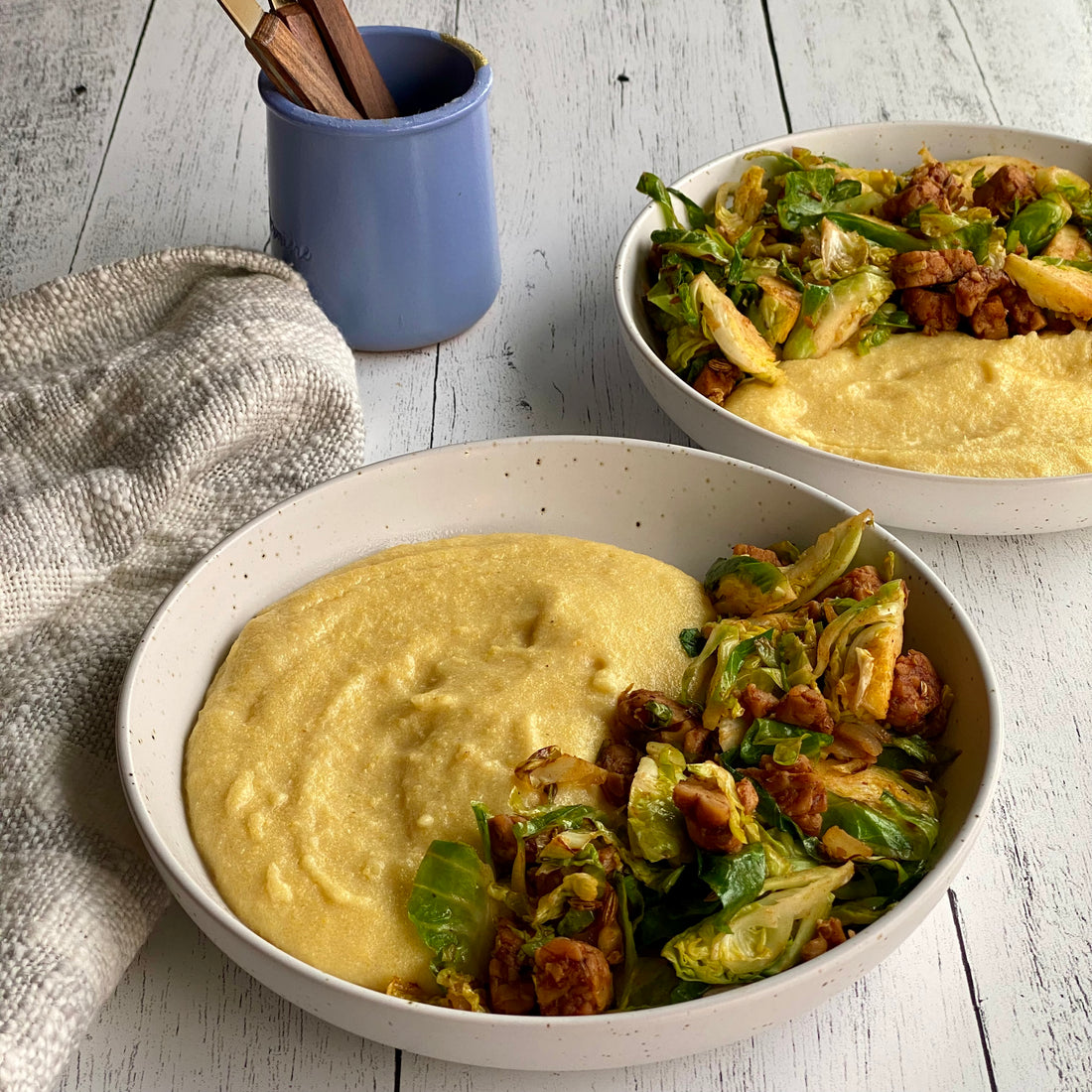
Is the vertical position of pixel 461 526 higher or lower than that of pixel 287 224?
lower

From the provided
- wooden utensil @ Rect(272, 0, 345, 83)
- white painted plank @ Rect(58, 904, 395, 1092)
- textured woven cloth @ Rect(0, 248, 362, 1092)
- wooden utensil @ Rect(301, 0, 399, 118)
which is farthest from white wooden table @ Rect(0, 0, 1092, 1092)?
wooden utensil @ Rect(272, 0, 345, 83)

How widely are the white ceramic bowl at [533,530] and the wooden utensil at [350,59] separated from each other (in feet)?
4.28

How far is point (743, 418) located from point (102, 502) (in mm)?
1696

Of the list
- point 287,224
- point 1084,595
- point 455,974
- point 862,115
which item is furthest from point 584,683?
point 862,115

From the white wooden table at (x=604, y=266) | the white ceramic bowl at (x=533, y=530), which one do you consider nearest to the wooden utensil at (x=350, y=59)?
the white wooden table at (x=604, y=266)

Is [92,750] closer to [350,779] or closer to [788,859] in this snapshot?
[350,779]

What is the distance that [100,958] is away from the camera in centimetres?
246

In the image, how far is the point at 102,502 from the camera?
10.5ft

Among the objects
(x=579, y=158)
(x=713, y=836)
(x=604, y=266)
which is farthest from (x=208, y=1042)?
(x=579, y=158)

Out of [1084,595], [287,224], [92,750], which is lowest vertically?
[1084,595]

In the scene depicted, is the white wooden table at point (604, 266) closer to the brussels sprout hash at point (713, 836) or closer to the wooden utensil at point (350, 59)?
the brussels sprout hash at point (713, 836)

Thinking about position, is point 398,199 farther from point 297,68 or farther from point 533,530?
point 533,530

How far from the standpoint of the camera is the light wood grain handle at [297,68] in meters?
3.52

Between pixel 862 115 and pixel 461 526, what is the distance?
304 centimetres
